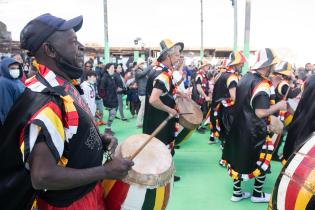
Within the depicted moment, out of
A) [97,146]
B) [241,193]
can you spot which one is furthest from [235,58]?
[97,146]

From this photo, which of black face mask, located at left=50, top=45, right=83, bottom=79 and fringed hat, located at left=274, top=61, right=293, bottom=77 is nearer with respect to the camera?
black face mask, located at left=50, top=45, right=83, bottom=79

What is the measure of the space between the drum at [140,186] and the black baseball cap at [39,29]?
0.80m

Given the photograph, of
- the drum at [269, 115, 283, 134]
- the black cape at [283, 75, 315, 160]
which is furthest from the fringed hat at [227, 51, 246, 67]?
the black cape at [283, 75, 315, 160]

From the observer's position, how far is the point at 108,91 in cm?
880

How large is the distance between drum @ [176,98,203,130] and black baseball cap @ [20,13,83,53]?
3452mm

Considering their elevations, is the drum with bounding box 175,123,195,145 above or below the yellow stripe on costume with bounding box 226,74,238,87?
below

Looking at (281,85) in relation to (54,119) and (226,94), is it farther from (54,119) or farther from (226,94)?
(54,119)

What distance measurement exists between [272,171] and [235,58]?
2.07 m

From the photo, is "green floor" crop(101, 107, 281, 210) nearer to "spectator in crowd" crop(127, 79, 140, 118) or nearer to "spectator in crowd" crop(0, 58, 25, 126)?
"spectator in crowd" crop(0, 58, 25, 126)

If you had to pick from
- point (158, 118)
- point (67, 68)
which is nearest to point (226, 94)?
point (158, 118)

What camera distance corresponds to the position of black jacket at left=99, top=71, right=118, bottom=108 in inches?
340

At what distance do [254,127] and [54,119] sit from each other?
306 cm

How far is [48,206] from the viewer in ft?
5.60

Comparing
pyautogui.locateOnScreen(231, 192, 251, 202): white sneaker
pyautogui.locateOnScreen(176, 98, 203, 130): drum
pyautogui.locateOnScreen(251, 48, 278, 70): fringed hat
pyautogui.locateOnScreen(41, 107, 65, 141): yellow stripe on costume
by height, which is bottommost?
pyautogui.locateOnScreen(231, 192, 251, 202): white sneaker
